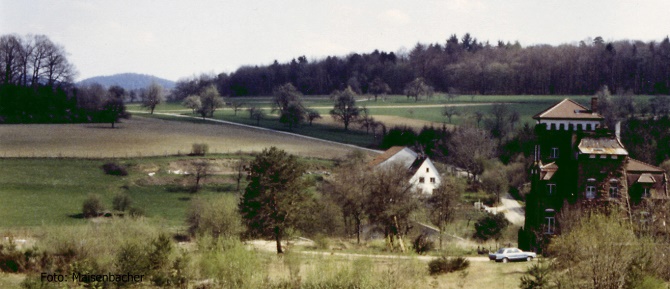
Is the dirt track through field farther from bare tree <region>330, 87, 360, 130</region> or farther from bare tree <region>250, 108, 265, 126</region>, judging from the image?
bare tree <region>330, 87, 360, 130</region>

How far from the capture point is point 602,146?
39.5 metres

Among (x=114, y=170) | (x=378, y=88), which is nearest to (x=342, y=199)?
(x=114, y=170)

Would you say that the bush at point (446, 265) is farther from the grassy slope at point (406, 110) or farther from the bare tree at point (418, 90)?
the bare tree at point (418, 90)

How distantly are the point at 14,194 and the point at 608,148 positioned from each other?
1920 inches

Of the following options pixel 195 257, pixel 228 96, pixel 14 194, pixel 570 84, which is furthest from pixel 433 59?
pixel 195 257

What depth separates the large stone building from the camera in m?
38.9

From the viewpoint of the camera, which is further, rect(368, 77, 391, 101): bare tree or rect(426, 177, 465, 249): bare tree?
rect(368, 77, 391, 101): bare tree

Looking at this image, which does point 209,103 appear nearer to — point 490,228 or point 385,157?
point 385,157

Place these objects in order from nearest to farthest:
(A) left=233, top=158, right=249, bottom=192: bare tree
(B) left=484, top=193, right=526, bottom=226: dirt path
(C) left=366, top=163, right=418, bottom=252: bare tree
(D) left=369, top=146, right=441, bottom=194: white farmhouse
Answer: (C) left=366, top=163, right=418, bottom=252: bare tree → (B) left=484, top=193, right=526, bottom=226: dirt path → (A) left=233, top=158, right=249, bottom=192: bare tree → (D) left=369, top=146, right=441, bottom=194: white farmhouse

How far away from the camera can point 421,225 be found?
180 ft

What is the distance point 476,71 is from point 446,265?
114925 millimetres

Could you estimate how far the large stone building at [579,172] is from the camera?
38906mm

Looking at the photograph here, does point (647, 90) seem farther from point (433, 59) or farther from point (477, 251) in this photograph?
point (477, 251)

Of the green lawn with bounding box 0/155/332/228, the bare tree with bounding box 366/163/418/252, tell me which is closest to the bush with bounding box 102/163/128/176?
the green lawn with bounding box 0/155/332/228
